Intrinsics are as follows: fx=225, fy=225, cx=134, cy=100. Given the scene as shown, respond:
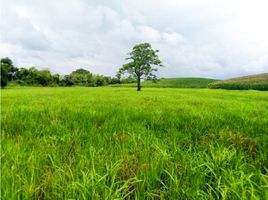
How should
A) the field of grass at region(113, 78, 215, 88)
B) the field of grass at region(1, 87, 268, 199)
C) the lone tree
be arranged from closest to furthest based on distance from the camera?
the field of grass at region(1, 87, 268, 199), the lone tree, the field of grass at region(113, 78, 215, 88)

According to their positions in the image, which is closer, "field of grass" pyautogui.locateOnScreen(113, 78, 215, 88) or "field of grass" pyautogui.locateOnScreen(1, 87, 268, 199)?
"field of grass" pyautogui.locateOnScreen(1, 87, 268, 199)

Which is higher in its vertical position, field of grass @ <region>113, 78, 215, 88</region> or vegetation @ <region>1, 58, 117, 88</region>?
vegetation @ <region>1, 58, 117, 88</region>

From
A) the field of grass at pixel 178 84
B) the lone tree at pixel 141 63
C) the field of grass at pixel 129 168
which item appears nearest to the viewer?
the field of grass at pixel 129 168

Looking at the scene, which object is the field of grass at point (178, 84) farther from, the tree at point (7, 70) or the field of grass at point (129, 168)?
the field of grass at point (129, 168)

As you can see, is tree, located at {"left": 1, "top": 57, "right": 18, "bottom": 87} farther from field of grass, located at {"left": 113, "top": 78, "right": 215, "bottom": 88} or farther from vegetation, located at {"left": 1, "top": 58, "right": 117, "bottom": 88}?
field of grass, located at {"left": 113, "top": 78, "right": 215, "bottom": 88}

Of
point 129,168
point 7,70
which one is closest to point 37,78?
point 7,70

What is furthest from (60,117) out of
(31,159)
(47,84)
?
(47,84)

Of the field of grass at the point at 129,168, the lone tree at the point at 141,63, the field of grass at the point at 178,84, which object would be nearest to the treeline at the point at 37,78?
the field of grass at the point at 178,84

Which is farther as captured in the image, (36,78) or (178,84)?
(178,84)

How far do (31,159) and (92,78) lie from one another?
116 meters

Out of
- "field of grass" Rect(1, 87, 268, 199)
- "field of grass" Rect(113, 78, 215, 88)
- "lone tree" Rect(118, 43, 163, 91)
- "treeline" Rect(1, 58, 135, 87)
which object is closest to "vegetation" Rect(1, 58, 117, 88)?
"treeline" Rect(1, 58, 135, 87)

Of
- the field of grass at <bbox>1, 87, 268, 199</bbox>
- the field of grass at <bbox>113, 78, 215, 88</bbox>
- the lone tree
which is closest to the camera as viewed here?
the field of grass at <bbox>1, 87, 268, 199</bbox>

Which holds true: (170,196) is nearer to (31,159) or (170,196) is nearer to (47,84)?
(31,159)

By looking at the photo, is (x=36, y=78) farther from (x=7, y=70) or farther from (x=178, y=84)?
(x=178, y=84)
